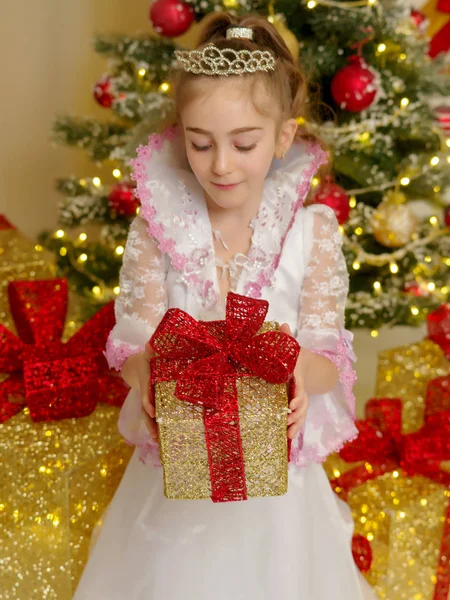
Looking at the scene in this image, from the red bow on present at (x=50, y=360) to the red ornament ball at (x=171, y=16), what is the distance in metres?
0.76

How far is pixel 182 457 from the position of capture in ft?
3.12

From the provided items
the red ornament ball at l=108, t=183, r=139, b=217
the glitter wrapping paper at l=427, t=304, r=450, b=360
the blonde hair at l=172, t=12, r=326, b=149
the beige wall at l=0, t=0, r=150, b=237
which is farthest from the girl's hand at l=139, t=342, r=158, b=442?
the beige wall at l=0, t=0, r=150, b=237

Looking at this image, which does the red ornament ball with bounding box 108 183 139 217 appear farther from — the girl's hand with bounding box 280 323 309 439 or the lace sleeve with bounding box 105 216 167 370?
the girl's hand with bounding box 280 323 309 439

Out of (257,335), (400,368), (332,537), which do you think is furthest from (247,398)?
(400,368)

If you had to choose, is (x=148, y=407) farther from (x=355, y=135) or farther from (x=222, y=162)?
(x=355, y=135)

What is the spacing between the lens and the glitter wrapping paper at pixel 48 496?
1339 millimetres

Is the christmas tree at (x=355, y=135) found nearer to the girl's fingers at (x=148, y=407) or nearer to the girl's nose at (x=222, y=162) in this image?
the girl's nose at (x=222, y=162)

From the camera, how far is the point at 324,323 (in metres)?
1.21

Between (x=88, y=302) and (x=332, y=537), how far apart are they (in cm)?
116

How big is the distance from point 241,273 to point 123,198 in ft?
2.71

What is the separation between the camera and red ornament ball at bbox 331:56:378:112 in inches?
67.9

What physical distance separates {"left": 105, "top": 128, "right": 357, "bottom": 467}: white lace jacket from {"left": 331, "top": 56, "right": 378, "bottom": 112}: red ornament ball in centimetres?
55

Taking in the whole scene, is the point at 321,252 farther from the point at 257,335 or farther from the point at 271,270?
the point at 257,335

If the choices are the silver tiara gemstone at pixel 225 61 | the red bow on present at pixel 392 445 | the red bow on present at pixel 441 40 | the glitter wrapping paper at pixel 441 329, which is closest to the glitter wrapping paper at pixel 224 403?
the silver tiara gemstone at pixel 225 61
